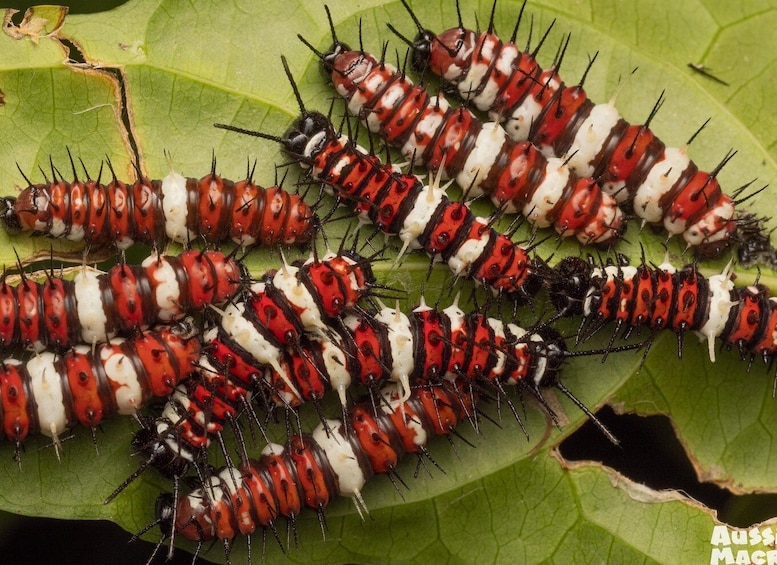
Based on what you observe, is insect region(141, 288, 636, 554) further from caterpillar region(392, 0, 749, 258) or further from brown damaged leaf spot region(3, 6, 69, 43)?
brown damaged leaf spot region(3, 6, 69, 43)

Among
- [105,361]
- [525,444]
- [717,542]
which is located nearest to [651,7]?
[525,444]

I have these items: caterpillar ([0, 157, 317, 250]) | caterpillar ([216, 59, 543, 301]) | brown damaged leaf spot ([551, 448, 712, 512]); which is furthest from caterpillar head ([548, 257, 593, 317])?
caterpillar ([0, 157, 317, 250])

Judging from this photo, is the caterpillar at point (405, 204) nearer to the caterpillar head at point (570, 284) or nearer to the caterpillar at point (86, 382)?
the caterpillar head at point (570, 284)

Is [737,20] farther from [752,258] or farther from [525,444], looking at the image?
[525,444]

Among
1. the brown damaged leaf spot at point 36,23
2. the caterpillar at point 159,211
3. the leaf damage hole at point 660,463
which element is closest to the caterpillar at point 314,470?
the leaf damage hole at point 660,463

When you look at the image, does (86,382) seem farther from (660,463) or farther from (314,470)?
(660,463)
